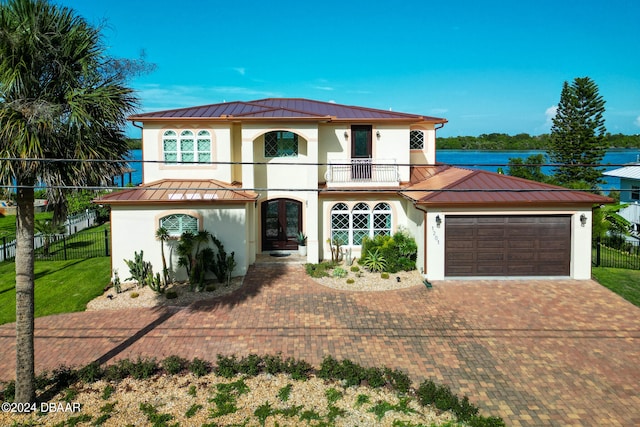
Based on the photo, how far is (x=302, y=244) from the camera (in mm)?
17797

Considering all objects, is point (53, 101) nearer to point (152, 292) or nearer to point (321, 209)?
point (152, 292)

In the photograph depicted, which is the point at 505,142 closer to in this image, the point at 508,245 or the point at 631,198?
the point at 631,198

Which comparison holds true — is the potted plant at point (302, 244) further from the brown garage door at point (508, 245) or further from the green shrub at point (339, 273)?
the brown garage door at point (508, 245)

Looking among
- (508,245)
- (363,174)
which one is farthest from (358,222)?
(508,245)

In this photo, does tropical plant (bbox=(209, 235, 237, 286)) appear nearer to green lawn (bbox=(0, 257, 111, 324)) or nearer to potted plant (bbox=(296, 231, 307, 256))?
potted plant (bbox=(296, 231, 307, 256))

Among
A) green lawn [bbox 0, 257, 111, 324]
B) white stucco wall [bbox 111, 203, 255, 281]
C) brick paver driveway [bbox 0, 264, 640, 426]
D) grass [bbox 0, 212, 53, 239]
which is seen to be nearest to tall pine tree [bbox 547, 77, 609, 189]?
brick paver driveway [bbox 0, 264, 640, 426]

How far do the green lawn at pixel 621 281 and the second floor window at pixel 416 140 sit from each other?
8894 mm

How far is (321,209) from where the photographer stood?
17.7 metres

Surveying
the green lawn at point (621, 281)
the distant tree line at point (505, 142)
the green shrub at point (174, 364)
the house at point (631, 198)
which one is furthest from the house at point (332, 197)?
the distant tree line at point (505, 142)

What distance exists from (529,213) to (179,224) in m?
12.2

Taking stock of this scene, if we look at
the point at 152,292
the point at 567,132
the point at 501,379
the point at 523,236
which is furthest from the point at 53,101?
the point at 567,132

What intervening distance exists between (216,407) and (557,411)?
6.04 metres

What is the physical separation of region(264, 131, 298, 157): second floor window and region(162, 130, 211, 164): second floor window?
2392 mm

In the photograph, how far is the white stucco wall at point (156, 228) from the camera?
14656 millimetres
